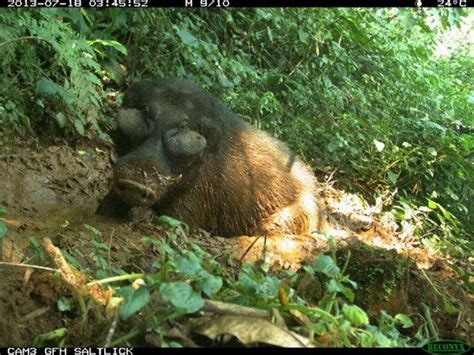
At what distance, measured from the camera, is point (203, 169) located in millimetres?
4789

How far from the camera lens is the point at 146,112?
437 cm

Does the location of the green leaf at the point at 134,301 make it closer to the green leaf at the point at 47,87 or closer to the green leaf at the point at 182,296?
the green leaf at the point at 182,296

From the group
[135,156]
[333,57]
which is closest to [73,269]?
[135,156]

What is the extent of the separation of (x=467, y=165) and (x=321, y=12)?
2.69m

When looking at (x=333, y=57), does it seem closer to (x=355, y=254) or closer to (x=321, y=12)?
(x=321, y=12)

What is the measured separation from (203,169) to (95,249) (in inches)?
63.7

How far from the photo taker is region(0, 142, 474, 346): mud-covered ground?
8.62 feet

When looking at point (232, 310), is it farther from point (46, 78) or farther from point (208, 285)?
point (46, 78)

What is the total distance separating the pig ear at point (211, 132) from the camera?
464 centimetres

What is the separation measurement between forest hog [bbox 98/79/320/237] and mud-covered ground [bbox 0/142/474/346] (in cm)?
30

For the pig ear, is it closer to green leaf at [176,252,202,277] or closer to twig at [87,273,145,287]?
twig at [87,273,145,287]

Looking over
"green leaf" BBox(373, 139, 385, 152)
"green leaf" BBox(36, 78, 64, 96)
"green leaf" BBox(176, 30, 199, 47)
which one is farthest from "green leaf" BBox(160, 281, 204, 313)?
"green leaf" BBox(373, 139, 385, 152)

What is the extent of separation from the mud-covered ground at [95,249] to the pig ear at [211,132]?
2.42ft
